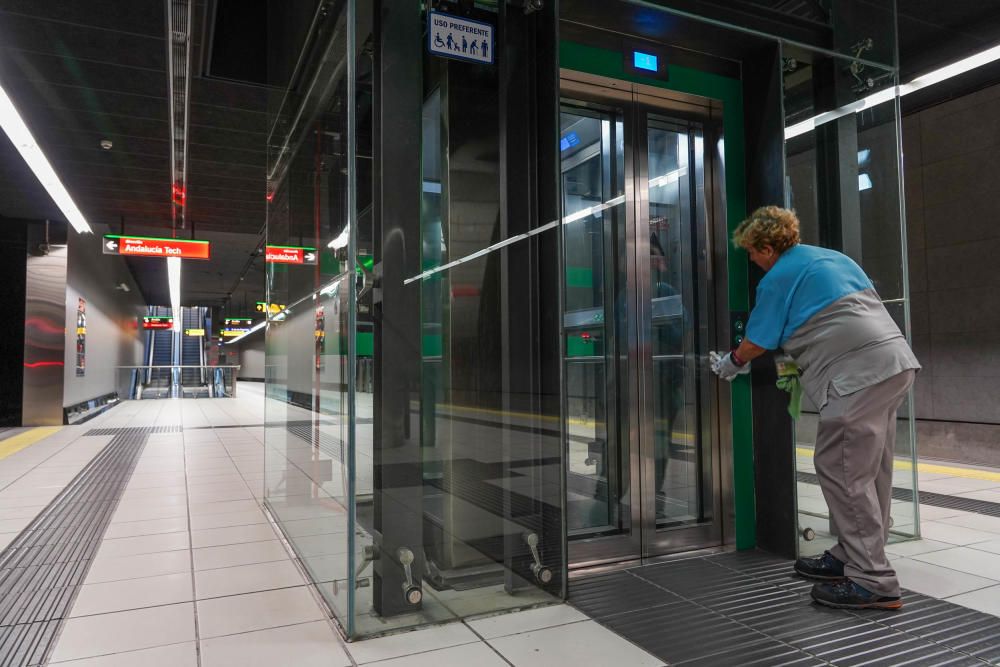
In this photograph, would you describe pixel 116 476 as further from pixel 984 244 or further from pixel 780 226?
pixel 984 244

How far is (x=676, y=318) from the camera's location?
3.16m

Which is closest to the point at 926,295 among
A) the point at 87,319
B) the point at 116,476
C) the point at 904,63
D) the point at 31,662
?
the point at 904,63

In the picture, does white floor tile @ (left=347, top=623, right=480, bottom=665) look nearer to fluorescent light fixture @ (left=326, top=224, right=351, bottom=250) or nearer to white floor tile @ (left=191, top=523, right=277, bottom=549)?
fluorescent light fixture @ (left=326, top=224, right=351, bottom=250)

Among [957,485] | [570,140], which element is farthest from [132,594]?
[957,485]

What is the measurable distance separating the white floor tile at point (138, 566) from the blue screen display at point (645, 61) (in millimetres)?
2985

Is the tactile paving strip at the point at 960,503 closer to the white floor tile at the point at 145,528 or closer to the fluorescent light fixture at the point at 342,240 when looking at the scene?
the fluorescent light fixture at the point at 342,240

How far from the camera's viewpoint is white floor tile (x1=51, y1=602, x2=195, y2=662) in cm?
198

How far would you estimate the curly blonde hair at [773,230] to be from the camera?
250 cm

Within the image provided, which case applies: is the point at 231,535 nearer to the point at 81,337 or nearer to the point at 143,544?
the point at 143,544

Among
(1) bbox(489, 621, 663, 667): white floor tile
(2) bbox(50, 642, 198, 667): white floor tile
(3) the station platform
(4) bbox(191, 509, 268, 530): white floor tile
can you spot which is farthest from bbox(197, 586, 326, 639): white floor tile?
(4) bbox(191, 509, 268, 530): white floor tile

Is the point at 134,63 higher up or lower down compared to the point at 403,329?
higher up

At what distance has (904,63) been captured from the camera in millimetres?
5195

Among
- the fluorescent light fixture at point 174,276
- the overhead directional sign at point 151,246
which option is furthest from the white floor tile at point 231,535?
the fluorescent light fixture at point 174,276

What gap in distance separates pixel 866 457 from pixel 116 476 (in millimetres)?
5399
